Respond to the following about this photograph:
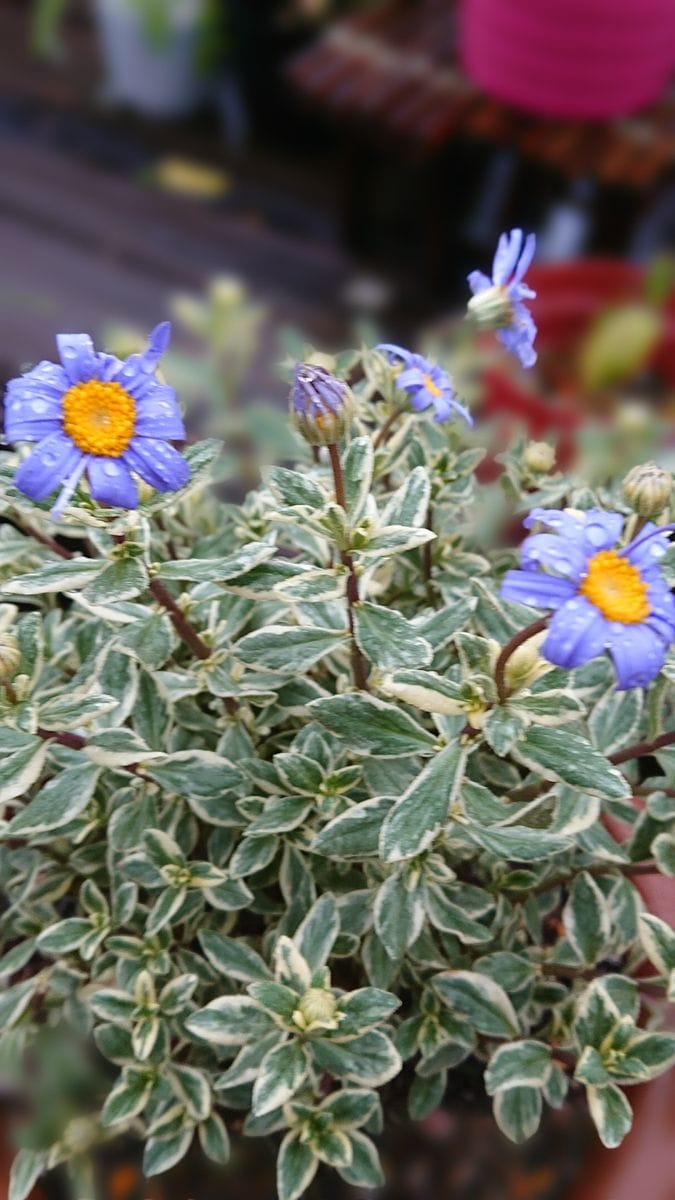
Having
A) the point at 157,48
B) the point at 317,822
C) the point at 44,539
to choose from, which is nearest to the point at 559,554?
the point at 317,822

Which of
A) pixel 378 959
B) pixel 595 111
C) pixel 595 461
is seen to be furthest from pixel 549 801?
pixel 595 111

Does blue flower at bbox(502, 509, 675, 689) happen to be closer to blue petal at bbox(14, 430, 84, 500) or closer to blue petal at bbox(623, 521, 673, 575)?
blue petal at bbox(623, 521, 673, 575)

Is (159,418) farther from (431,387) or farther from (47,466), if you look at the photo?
(431,387)

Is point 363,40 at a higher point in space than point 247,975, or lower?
higher

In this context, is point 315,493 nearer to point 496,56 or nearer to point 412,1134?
point 412,1134

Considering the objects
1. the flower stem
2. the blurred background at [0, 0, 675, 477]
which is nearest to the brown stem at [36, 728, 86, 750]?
the flower stem

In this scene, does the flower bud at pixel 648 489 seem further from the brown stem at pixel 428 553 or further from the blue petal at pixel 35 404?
the blue petal at pixel 35 404

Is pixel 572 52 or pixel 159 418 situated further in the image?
pixel 572 52
